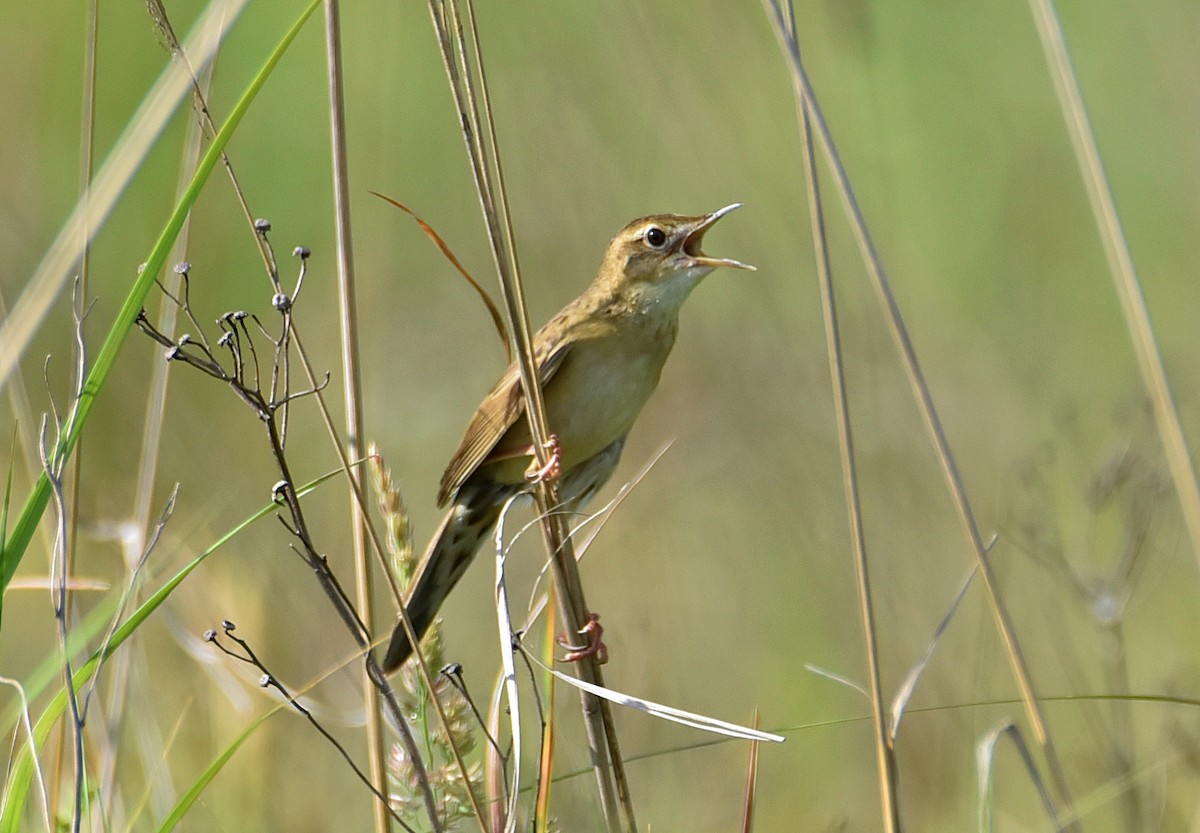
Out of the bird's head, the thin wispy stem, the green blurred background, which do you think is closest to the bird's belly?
the bird's head

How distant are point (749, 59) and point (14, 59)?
2.90 meters

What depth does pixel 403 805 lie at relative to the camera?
1.97 meters

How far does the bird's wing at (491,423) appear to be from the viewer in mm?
3141

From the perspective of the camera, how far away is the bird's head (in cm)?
329

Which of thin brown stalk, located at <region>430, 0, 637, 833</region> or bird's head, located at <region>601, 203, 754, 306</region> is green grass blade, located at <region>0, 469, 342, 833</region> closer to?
thin brown stalk, located at <region>430, 0, 637, 833</region>

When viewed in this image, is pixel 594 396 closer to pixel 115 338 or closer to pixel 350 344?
pixel 350 344

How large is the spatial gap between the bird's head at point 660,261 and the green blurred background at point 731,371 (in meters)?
0.50

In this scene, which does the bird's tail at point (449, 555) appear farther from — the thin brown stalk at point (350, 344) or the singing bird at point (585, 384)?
the thin brown stalk at point (350, 344)

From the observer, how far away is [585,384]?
3250 millimetres

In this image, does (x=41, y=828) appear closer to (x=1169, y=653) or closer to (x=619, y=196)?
(x=619, y=196)

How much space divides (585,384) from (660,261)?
0.37m

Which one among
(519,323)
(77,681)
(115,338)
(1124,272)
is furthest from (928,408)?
(77,681)

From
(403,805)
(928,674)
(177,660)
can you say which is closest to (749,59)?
(928,674)

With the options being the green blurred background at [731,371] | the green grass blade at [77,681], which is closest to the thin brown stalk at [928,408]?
the green grass blade at [77,681]
